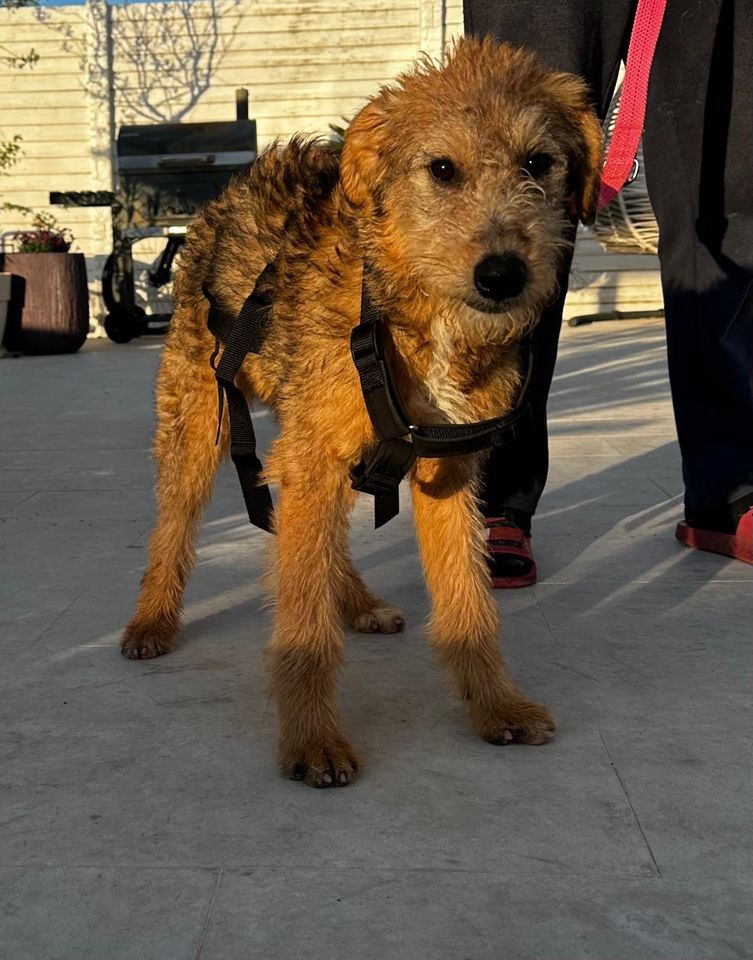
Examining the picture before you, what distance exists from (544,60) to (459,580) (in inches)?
66.7

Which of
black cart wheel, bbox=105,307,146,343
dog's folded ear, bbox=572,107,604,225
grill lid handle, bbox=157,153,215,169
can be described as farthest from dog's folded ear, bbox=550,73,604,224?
grill lid handle, bbox=157,153,215,169

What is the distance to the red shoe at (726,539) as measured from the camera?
389cm

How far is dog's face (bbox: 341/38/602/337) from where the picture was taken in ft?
7.32

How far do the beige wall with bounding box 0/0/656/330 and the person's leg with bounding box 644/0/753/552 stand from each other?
37.8 ft

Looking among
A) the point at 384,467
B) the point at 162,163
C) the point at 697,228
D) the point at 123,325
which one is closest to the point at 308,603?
the point at 384,467

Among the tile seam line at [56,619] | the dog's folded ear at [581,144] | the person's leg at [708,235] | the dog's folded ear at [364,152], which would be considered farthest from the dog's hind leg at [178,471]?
the person's leg at [708,235]

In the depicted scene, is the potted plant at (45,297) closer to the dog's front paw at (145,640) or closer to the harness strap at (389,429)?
the dog's front paw at (145,640)

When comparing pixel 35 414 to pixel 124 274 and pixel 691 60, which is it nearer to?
pixel 691 60

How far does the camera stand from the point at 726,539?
3963 mm

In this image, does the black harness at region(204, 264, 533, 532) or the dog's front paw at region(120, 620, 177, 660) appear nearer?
the black harness at region(204, 264, 533, 532)

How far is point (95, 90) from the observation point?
15164 millimetres

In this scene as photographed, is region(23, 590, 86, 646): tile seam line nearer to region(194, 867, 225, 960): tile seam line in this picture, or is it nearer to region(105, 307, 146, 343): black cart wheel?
region(194, 867, 225, 960): tile seam line

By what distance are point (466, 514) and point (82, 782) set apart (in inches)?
43.1

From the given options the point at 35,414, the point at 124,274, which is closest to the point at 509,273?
the point at 35,414
